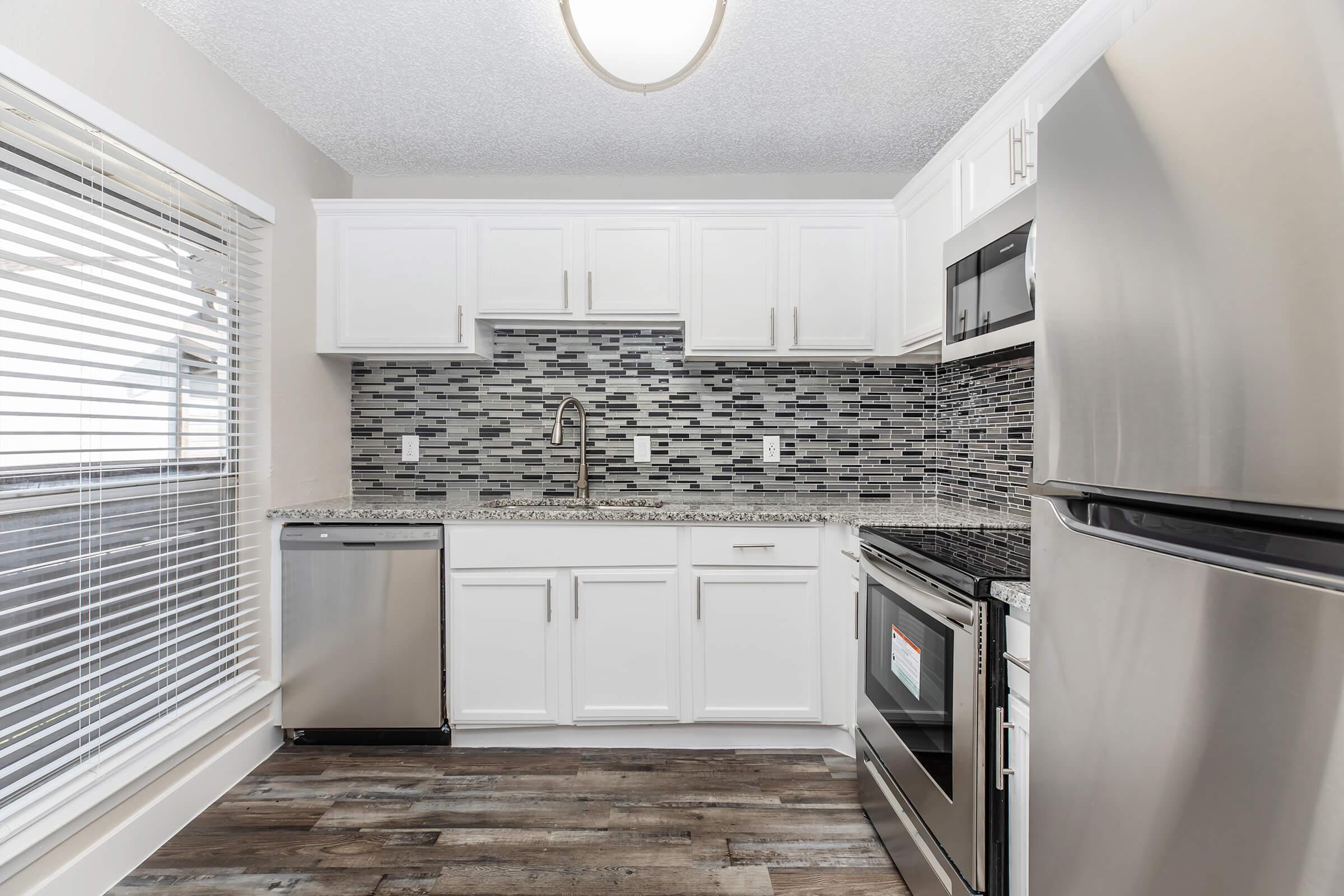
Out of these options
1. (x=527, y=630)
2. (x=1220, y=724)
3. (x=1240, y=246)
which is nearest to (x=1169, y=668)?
(x=1220, y=724)

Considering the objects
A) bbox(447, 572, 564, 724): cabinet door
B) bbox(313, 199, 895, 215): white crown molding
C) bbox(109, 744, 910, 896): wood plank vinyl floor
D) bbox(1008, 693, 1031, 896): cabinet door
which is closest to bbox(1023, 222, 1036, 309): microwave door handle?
bbox(1008, 693, 1031, 896): cabinet door

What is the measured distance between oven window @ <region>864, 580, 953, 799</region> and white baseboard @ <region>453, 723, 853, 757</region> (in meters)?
0.62

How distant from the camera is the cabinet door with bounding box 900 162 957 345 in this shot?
2135 millimetres

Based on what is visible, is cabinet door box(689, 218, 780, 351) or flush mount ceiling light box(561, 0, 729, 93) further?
cabinet door box(689, 218, 780, 351)

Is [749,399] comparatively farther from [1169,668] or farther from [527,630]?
→ [1169,668]

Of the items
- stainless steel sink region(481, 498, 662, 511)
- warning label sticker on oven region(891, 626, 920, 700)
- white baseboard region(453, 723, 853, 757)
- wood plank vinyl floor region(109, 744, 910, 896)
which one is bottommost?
wood plank vinyl floor region(109, 744, 910, 896)

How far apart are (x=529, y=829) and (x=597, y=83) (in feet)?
7.67

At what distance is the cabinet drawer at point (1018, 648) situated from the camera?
3.94ft

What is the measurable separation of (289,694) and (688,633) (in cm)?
147

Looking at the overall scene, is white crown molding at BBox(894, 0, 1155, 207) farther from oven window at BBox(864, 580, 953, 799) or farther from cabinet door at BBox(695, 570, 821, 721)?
cabinet door at BBox(695, 570, 821, 721)

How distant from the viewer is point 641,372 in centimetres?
294

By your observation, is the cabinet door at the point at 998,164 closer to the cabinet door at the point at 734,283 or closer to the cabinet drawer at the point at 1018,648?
the cabinet door at the point at 734,283

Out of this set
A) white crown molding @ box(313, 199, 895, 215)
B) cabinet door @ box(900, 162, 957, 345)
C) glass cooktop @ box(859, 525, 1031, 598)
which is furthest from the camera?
white crown molding @ box(313, 199, 895, 215)

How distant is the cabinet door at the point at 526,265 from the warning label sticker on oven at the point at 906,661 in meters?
1.77
